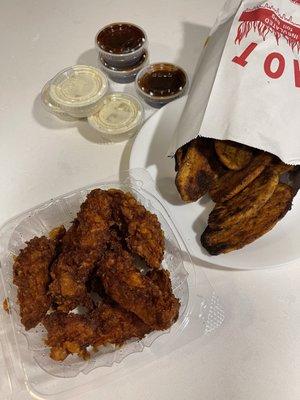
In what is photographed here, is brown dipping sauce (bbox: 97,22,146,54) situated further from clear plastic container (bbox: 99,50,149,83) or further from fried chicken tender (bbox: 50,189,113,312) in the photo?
fried chicken tender (bbox: 50,189,113,312)

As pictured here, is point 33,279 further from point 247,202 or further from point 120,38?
point 120,38

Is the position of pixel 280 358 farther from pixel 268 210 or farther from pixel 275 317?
pixel 268 210

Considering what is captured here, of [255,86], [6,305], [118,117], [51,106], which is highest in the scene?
[255,86]

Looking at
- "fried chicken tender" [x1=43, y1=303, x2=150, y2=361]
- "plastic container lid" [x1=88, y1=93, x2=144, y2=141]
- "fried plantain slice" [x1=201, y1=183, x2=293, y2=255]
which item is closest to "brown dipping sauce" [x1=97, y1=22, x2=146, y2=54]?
"plastic container lid" [x1=88, y1=93, x2=144, y2=141]

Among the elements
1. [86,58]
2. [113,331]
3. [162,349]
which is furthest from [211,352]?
[86,58]

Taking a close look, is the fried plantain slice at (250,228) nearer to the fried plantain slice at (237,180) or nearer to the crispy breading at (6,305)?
the fried plantain slice at (237,180)

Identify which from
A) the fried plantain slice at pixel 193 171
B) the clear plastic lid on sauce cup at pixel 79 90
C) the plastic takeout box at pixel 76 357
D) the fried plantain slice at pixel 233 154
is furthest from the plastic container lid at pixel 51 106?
the fried plantain slice at pixel 233 154

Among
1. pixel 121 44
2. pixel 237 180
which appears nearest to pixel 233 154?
pixel 237 180
